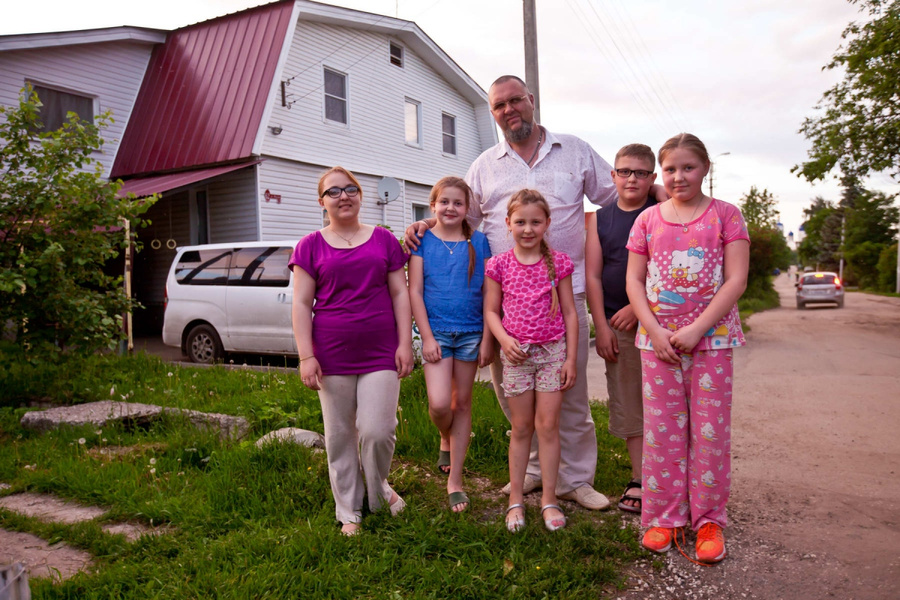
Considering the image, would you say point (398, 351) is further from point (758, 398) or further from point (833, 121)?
point (833, 121)

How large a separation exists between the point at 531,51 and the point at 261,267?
21.1 feet

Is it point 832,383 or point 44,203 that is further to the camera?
point 832,383

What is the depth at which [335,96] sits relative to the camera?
16062mm

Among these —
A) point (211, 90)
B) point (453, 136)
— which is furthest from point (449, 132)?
point (211, 90)

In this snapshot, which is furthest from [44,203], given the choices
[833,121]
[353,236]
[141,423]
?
[833,121]

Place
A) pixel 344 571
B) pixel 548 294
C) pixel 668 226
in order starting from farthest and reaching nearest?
pixel 548 294
pixel 668 226
pixel 344 571

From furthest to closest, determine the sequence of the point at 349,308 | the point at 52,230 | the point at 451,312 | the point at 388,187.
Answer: the point at 388,187 → the point at 52,230 → the point at 451,312 → the point at 349,308

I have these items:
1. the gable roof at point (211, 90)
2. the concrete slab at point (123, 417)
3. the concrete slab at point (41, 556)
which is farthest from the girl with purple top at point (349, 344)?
the gable roof at point (211, 90)

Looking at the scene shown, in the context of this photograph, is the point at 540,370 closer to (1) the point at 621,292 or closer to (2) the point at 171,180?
(1) the point at 621,292

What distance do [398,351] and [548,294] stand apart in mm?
887

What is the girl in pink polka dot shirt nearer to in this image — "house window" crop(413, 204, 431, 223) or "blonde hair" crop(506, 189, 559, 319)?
"blonde hair" crop(506, 189, 559, 319)

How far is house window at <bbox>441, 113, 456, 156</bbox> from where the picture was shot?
20.3 metres

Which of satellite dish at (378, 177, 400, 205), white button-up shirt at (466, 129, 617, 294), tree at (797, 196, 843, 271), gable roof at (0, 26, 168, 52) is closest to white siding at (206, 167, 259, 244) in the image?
satellite dish at (378, 177, 400, 205)

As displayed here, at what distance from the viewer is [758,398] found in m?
7.34
